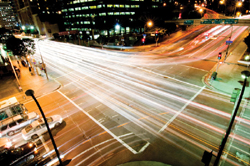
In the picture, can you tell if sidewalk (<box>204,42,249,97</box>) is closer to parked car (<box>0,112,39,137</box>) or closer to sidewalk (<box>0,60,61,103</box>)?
parked car (<box>0,112,39,137</box>)

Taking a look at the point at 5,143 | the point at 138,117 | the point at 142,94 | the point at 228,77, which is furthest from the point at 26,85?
the point at 228,77

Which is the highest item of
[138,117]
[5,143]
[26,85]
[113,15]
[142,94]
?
[113,15]

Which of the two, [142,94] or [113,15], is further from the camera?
[113,15]

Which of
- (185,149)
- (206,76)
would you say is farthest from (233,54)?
(185,149)

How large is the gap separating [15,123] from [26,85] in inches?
424

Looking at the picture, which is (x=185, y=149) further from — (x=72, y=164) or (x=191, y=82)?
(x=191, y=82)

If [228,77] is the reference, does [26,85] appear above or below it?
below

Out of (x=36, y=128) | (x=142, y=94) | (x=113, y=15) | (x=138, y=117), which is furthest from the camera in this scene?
(x=113, y=15)

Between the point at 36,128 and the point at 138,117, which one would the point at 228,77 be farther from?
the point at 36,128

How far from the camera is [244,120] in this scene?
11766mm

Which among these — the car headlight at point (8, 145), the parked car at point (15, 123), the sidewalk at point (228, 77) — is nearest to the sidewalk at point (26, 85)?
the parked car at point (15, 123)

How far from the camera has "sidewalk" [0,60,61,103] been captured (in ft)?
60.4

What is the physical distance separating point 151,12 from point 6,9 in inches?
7343

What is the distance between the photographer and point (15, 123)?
12328 mm
